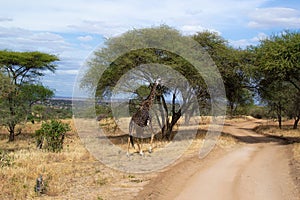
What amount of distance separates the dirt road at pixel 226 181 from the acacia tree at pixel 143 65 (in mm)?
7250

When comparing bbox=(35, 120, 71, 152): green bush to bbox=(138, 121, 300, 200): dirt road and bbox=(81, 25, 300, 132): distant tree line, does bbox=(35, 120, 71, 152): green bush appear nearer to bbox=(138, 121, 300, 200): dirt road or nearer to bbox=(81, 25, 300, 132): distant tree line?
bbox=(81, 25, 300, 132): distant tree line

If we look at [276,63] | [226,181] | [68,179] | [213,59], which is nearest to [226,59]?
[213,59]

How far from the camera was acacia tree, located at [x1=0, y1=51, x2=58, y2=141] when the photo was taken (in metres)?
30.1

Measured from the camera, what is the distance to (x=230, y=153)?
18031 millimetres

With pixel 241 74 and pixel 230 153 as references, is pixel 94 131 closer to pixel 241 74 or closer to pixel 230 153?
pixel 241 74

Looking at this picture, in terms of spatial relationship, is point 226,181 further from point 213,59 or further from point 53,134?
point 213,59

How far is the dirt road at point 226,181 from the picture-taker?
9875 mm

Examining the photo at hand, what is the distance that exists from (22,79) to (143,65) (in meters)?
15.5

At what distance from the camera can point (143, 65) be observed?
73.5ft

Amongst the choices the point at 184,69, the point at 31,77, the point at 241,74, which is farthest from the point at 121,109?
the point at 31,77

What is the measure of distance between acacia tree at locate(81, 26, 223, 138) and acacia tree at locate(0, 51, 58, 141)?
8.88m

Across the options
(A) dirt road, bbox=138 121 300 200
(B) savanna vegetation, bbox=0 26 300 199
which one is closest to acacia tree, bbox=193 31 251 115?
(B) savanna vegetation, bbox=0 26 300 199

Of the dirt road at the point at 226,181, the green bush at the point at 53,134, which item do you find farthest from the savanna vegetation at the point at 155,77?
the dirt road at the point at 226,181

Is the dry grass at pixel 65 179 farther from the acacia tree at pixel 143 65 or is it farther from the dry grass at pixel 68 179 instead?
the acacia tree at pixel 143 65
